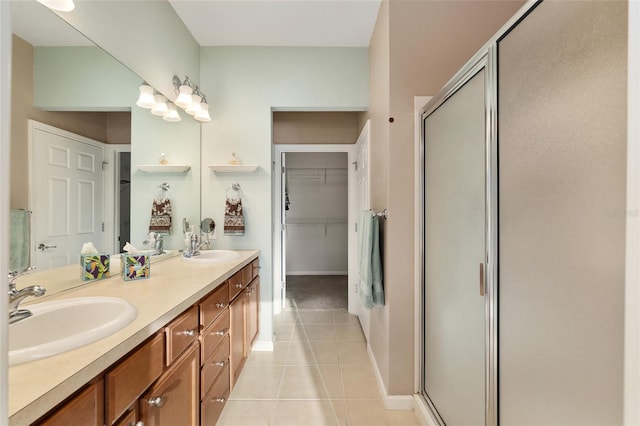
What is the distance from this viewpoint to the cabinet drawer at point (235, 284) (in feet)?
5.50

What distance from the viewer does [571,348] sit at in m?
0.69

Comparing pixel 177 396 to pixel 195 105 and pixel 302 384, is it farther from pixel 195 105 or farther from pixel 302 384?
pixel 195 105

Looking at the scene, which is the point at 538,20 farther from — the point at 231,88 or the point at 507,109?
the point at 231,88

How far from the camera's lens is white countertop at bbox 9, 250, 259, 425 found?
21.0 inches

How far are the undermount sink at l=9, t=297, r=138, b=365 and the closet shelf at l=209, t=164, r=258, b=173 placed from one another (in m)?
1.50

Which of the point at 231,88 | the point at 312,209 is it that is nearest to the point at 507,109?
the point at 231,88

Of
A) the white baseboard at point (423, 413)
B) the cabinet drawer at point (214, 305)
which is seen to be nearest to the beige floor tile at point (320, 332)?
the white baseboard at point (423, 413)

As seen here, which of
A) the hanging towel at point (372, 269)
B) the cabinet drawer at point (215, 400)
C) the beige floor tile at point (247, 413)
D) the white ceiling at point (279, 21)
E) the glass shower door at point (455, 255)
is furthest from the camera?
the white ceiling at point (279, 21)

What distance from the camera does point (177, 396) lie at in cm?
105

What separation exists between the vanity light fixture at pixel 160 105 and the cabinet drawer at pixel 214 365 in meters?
1.57

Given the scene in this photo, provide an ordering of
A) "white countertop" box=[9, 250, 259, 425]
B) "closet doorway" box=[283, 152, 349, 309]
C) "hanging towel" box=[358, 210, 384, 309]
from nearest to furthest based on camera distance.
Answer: "white countertop" box=[9, 250, 259, 425] → "hanging towel" box=[358, 210, 384, 309] → "closet doorway" box=[283, 152, 349, 309]

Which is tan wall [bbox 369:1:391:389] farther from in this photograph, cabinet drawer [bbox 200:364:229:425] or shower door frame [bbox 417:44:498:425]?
cabinet drawer [bbox 200:364:229:425]

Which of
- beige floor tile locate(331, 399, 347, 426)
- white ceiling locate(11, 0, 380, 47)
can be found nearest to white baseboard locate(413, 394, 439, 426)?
beige floor tile locate(331, 399, 347, 426)

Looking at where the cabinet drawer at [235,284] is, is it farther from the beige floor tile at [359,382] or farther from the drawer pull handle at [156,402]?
the beige floor tile at [359,382]
